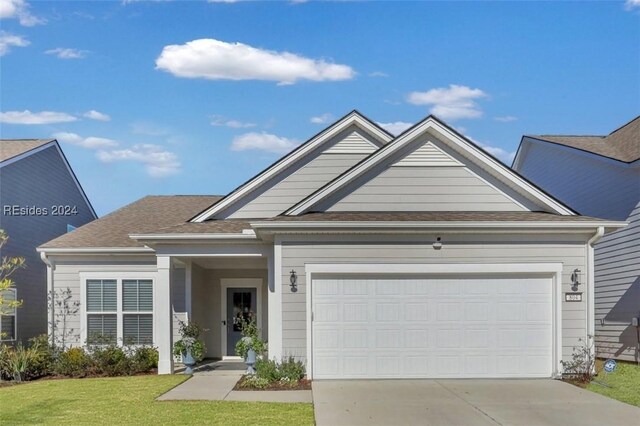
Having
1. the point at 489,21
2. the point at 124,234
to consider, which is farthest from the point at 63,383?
the point at 489,21

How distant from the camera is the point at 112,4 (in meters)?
14.8

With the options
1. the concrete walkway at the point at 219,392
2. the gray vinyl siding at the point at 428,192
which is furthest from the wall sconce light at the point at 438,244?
the concrete walkway at the point at 219,392

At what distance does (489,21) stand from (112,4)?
8.59 m

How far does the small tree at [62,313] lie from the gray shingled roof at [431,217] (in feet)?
22.7

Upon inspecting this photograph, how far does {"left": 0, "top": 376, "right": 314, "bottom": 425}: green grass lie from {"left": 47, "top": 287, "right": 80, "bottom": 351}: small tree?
405 cm

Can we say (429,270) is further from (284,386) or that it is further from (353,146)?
(353,146)

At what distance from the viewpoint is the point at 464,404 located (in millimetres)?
10180

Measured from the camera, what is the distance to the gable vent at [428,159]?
14.1 m

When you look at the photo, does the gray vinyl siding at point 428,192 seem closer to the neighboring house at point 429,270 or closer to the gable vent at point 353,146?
the neighboring house at point 429,270

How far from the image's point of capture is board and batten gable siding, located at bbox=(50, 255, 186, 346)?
16734 mm

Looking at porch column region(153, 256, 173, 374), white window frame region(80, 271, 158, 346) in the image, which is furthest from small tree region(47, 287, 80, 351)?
porch column region(153, 256, 173, 374)

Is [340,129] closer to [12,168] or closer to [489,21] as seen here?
[489,21]

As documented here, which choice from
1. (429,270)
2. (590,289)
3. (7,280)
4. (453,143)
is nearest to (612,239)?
(590,289)

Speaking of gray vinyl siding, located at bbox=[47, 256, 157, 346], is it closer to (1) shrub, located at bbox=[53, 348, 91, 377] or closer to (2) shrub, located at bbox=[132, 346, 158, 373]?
(1) shrub, located at bbox=[53, 348, 91, 377]
